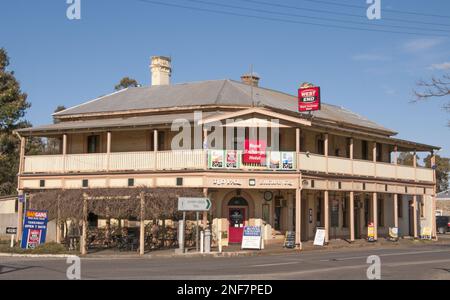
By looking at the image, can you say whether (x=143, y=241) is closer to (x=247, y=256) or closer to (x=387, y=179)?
(x=247, y=256)

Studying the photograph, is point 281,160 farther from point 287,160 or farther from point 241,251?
point 241,251

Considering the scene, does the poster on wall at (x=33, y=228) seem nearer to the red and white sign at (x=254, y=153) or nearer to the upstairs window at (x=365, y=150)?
the red and white sign at (x=254, y=153)

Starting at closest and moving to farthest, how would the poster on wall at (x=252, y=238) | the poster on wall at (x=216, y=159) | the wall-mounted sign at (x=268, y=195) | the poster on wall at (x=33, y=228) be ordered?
the poster on wall at (x=33, y=228) < the poster on wall at (x=252, y=238) < the poster on wall at (x=216, y=159) < the wall-mounted sign at (x=268, y=195)

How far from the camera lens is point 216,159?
3181 centimetres

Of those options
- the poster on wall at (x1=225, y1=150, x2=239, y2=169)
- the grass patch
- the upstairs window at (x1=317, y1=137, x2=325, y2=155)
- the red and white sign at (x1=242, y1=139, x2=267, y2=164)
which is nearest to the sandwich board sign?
the poster on wall at (x1=225, y1=150, x2=239, y2=169)

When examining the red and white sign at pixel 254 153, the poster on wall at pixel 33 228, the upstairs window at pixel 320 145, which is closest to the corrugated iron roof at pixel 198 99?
the upstairs window at pixel 320 145

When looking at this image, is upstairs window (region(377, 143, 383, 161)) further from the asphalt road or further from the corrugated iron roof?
the asphalt road

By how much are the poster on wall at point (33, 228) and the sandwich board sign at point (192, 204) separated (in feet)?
20.6

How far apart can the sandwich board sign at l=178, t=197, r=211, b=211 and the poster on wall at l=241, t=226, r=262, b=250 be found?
2873 millimetres

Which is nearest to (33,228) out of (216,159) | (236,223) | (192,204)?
(192,204)

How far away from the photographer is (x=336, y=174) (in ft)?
116

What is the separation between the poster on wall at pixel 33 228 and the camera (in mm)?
29906

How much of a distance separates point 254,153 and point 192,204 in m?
5.09

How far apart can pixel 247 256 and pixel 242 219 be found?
20.4 ft
